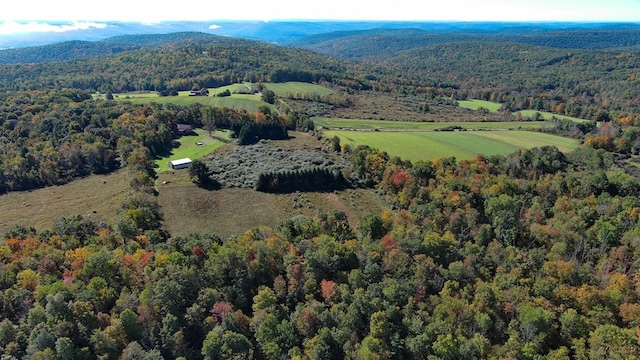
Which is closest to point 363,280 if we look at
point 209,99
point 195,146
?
point 195,146

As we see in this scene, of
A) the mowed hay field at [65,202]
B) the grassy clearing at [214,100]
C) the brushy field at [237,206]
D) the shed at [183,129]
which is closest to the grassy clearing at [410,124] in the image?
the grassy clearing at [214,100]

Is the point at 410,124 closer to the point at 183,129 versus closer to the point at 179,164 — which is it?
the point at 183,129

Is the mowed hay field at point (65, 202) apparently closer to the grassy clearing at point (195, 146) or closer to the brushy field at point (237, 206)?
the brushy field at point (237, 206)

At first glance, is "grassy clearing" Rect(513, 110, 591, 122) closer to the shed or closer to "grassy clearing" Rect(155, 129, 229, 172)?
"grassy clearing" Rect(155, 129, 229, 172)

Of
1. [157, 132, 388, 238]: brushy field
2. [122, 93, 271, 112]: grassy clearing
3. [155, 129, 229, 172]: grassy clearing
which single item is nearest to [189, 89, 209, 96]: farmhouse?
[122, 93, 271, 112]: grassy clearing

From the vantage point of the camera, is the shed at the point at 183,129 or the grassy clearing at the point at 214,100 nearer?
the shed at the point at 183,129

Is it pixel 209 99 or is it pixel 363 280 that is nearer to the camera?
pixel 363 280

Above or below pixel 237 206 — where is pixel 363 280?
above

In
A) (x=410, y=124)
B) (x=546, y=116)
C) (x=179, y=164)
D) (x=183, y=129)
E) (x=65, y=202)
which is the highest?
(x=183, y=129)

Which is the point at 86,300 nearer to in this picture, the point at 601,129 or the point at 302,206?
the point at 302,206
